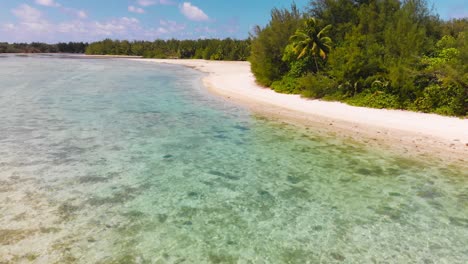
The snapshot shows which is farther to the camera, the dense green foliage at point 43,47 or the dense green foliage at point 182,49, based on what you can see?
the dense green foliage at point 43,47

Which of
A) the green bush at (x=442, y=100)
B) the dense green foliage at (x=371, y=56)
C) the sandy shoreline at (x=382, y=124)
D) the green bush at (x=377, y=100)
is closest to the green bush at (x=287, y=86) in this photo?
the dense green foliage at (x=371, y=56)

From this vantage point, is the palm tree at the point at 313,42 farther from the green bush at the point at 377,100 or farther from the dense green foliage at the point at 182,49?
the dense green foliage at the point at 182,49

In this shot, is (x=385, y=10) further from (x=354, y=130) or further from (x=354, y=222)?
(x=354, y=222)

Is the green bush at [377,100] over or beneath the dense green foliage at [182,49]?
beneath

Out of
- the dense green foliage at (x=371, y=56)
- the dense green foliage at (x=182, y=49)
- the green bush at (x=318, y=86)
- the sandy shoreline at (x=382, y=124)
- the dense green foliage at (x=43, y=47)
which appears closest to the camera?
the sandy shoreline at (x=382, y=124)

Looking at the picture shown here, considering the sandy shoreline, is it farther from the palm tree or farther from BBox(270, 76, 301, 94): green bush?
the palm tree

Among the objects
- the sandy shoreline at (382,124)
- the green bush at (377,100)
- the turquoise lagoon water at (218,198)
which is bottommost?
the turquoise lagoon water at (218,198)
